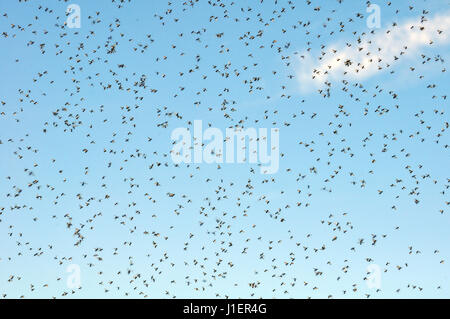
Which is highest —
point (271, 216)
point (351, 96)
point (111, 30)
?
point (111, 30)

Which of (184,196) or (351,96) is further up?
(351,96)
